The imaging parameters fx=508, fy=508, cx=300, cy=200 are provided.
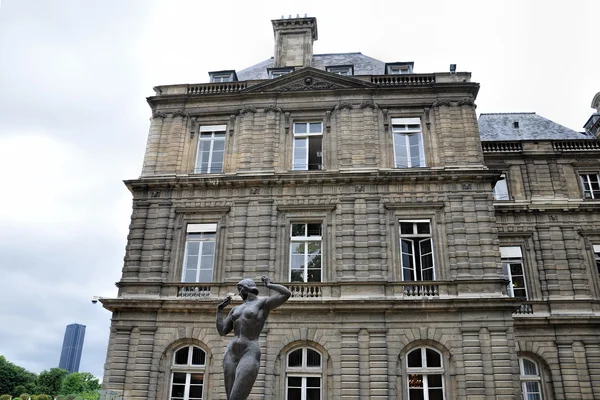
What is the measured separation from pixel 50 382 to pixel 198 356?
66938mm

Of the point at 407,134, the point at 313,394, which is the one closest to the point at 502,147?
the point at 407,134

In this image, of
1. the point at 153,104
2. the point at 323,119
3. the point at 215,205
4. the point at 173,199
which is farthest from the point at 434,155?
the point at 153,104

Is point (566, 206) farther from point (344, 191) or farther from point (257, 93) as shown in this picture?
point (257, 93)

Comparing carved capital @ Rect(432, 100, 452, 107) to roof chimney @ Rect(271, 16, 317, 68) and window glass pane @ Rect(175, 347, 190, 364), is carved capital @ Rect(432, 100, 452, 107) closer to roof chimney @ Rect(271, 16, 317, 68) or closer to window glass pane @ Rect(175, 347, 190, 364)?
roof chimney @ Rect(271, 16, 317, 68)

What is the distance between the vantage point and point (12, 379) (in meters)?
64.4

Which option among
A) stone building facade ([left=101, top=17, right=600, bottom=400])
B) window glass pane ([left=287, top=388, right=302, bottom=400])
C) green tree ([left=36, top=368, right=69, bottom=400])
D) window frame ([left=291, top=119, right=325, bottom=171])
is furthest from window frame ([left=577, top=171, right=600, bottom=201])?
green tree ([left=36, top=368, right=69, bottom=400])

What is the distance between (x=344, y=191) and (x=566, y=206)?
1082 centimetres

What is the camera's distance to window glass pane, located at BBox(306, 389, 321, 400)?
49.2 feet

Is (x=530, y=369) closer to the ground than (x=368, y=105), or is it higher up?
closer to the ground

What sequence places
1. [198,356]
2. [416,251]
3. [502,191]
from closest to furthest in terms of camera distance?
[198,356] → [416,251] → [502,191]

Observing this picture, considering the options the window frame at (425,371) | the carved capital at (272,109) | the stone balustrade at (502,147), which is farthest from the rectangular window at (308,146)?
the stone balustrade at (502,147)

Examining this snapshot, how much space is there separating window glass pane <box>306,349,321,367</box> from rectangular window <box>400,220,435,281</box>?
3.65m

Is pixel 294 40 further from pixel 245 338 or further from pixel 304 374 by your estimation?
pixel 245 338

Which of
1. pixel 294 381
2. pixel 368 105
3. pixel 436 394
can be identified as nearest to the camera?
pixel 436 394
